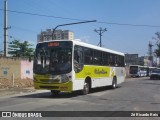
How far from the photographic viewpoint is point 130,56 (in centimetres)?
15262

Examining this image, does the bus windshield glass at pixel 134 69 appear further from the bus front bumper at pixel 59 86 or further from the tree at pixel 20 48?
the bus front bumper at pixel 59 86

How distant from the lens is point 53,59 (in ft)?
64.7

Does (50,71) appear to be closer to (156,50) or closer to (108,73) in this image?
(108,73)

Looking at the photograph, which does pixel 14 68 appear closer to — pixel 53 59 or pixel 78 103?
pixel 53 59

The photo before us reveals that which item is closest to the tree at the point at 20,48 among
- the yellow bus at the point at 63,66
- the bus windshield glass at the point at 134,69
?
the bus windshield glass at the point at 134,69

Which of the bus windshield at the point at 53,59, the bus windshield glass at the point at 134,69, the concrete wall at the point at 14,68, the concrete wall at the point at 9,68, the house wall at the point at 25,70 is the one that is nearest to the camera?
the bus windshield at the point at 53,59

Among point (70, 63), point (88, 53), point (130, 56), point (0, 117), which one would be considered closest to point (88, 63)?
point (88, 53)

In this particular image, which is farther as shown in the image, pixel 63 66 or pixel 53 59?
pixel 53 59

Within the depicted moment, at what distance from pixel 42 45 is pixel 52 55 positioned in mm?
1039

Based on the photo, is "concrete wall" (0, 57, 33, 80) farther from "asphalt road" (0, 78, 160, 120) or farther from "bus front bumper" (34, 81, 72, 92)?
"bus front bumper" (34, 81, 72, 92)

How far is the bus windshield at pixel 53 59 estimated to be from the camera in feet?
63.7

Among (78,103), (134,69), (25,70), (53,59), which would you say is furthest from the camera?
(134,69)

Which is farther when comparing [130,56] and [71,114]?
[130,56]

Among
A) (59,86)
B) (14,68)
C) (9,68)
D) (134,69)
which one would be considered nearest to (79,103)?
(59,86)
